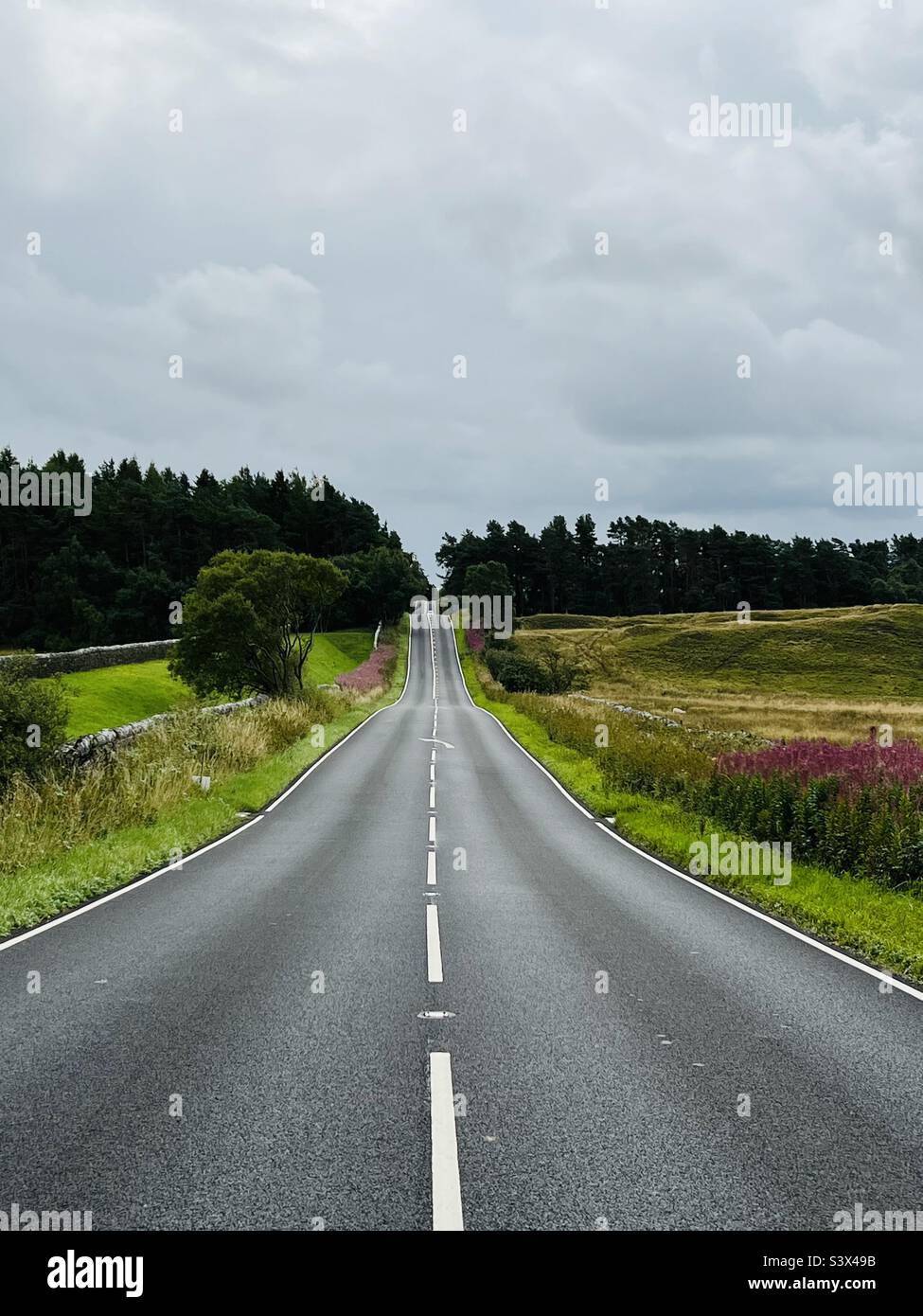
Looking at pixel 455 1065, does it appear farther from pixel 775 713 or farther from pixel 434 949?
pixel 775 713

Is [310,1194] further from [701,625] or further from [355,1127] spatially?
[701,625]

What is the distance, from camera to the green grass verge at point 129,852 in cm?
1056

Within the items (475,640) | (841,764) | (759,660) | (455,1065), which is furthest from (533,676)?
(455,1065)

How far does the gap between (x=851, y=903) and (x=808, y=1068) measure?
6.02 metres

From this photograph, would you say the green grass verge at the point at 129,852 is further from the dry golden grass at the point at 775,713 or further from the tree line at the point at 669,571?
the tree line at the point at 669,571

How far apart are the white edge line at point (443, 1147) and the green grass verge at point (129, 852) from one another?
6263mm

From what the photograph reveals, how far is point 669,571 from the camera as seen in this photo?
133000 mm

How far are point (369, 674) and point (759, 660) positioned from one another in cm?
4165

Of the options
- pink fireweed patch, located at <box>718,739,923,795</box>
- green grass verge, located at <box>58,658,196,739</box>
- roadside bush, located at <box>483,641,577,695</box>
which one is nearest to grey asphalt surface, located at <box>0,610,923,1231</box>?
pink fireweed patch, located at <box>718,739,923,795</box>

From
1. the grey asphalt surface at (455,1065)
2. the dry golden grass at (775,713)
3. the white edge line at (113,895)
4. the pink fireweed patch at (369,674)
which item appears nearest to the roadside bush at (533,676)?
the dry golden grass at (775,713)

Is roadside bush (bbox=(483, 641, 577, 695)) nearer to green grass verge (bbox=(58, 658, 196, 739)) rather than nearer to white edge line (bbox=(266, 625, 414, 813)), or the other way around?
white edge line (bbox=(266, 625, 414, 813))

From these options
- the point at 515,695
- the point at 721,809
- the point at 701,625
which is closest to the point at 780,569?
the point at 701,625

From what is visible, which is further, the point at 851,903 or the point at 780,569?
the point at 780,569
